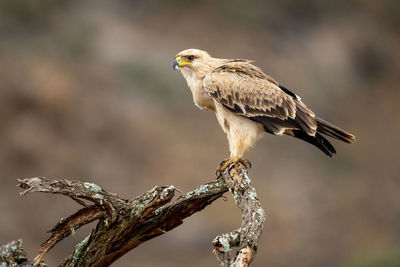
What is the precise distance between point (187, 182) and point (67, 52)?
515 centimetres

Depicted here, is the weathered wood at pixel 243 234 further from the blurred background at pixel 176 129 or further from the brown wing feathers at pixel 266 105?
the blurred background at pixel 176 129

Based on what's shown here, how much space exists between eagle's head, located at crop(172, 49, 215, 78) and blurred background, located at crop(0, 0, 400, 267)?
737 cm

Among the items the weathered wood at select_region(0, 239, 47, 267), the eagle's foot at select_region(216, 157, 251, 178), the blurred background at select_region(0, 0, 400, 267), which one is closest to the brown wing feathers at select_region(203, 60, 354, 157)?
the eagle's foot at select_region(216, 157, 251, 178)

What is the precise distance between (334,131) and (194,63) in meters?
1.88

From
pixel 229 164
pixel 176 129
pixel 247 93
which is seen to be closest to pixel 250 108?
pixel 247 93

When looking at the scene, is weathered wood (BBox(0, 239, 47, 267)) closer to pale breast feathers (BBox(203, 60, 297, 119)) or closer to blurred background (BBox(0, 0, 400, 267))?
pale breast feathers (BBox(203, 60, 297, 119))

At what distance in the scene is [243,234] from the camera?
4945 mm

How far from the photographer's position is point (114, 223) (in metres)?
5.59

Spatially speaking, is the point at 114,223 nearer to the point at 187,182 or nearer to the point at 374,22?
the point at 187,182

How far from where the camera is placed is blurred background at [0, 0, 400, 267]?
15531mm

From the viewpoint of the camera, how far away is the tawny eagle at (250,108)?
7.38 meters

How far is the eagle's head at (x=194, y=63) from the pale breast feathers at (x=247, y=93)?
14 cm

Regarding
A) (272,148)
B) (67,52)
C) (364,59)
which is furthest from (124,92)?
(364,59)

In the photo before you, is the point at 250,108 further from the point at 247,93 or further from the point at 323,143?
the point at 323,143
